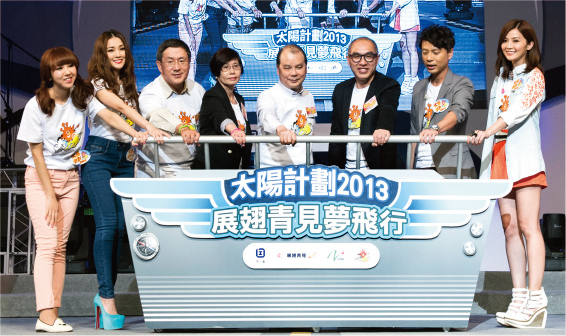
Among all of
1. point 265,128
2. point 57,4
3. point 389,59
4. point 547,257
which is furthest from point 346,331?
point 57,4

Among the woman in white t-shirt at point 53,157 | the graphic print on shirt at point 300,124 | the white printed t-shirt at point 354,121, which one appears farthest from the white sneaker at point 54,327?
the white printed t-shirt at point 354,121

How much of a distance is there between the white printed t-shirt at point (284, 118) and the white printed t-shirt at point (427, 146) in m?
0.67

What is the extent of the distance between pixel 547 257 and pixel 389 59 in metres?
2.52

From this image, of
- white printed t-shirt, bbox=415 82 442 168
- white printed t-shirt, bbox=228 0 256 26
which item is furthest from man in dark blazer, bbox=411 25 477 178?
white printed t-shirt, bbox=228 0 256 26

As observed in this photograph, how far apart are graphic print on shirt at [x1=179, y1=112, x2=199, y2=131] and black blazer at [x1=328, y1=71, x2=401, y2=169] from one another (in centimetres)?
84

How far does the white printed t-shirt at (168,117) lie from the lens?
4.29m

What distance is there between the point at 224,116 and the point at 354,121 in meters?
0.78

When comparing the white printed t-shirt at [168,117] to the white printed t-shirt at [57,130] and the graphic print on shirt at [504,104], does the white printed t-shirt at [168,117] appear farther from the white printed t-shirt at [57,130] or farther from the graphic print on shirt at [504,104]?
the graphic print on shirt at [504,104]

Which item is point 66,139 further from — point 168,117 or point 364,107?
point 364,107

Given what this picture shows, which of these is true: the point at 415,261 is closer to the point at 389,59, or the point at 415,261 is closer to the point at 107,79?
the point at 107,79

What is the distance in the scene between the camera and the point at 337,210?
3740 mm

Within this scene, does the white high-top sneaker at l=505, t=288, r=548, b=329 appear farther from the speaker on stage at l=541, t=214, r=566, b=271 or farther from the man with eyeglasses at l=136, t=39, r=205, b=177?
the speaker on stage at l=541, t=214, r=566, b=271

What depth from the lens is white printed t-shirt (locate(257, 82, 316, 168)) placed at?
4.36 meters

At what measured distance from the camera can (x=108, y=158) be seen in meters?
4.25
